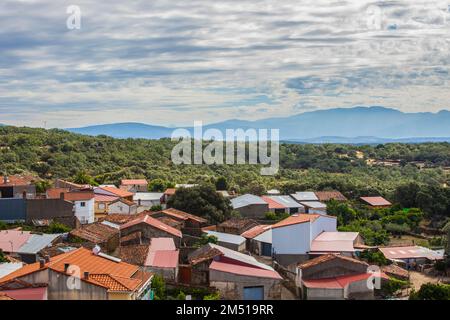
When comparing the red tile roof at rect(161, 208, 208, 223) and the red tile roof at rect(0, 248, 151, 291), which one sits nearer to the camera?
the red tile roof at rect(0, 248, 151, 291)

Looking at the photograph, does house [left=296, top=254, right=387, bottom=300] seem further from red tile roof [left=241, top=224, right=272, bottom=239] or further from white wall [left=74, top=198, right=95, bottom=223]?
white wall [left=74, top=198, right=95, bottom=223]

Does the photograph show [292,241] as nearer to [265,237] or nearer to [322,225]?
[265,237]

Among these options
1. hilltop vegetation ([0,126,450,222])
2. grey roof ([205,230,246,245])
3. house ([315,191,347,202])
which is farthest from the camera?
hilltop vegetation ([0,126,450,222])

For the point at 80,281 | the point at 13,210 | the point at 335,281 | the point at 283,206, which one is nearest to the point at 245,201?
the point at 283,206

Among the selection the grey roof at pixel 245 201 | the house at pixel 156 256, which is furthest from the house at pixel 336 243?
the grey roof at pixel 245 201

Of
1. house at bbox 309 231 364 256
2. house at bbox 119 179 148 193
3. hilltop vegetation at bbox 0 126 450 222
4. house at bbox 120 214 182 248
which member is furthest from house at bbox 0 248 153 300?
house at bbox 119 179 148 193

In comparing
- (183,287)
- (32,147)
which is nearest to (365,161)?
(32,147)
